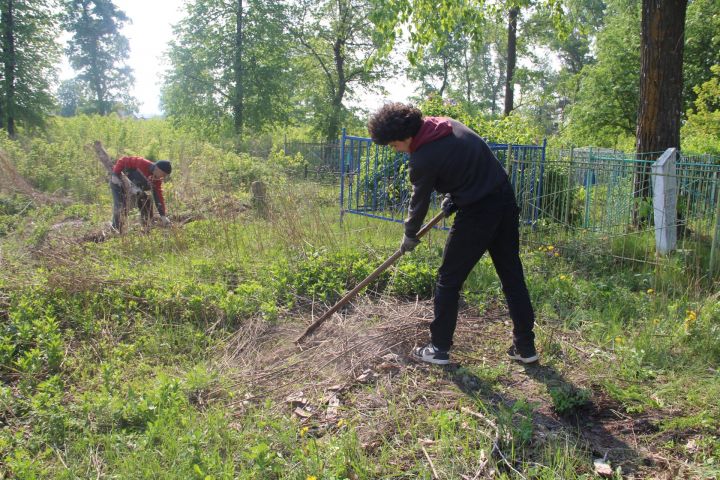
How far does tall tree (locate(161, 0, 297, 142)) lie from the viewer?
75.2 feet

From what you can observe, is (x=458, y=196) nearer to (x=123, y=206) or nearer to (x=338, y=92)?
(x=123, y=206)

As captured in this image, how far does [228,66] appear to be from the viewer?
2320cm

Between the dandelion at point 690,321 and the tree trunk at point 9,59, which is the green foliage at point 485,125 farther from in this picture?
the tree trunk at point 9,59

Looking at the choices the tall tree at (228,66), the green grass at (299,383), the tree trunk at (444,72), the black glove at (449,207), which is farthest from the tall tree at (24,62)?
the tree trunk at (444,72)

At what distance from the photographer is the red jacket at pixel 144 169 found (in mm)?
7473

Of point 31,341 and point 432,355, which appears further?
point 31,341

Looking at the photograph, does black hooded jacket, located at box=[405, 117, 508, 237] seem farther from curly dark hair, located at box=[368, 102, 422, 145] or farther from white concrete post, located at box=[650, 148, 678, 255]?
white concrete post, located at box=[650, 148, 678, 255]

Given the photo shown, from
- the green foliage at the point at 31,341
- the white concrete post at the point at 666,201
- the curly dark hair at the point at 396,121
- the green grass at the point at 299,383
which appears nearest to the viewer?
the green grass at the point at 299,383

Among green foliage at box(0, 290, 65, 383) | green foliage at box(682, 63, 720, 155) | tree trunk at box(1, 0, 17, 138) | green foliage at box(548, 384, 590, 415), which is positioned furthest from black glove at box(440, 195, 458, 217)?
tree trunk at box(1, 0, 17, 138)

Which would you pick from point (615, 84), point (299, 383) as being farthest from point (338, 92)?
point (299, 383)

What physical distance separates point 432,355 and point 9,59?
792 inches

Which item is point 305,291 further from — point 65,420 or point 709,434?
point 709,434

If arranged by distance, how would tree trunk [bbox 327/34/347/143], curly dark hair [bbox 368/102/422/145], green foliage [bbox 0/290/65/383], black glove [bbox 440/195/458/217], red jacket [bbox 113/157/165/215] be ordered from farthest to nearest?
tree trunk [bbox 327/34/347/143]
red jacket [bbox 113/157/165/215]
green foliage [bbox 0/290/65/383]
black glove [bbox 440/195/458/217]
curly dark hair [bbox 368/102/422/145]

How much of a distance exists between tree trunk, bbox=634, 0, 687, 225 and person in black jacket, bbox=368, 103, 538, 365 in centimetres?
404
